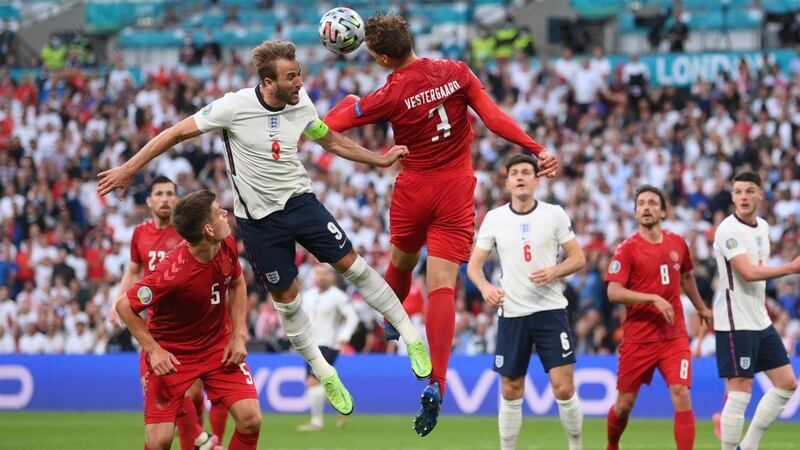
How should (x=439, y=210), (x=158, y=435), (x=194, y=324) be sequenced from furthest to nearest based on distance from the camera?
1. (x=194, y=324)
2. (x=439, y=210)
3. (x=158, y=435)

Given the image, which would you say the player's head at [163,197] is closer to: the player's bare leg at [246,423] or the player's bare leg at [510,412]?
the player's bare leg at [246,423]

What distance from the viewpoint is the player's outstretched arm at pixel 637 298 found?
40.9 feet

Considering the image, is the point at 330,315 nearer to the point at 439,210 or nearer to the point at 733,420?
the point at 733,420

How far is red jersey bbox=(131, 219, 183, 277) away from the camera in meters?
12.9

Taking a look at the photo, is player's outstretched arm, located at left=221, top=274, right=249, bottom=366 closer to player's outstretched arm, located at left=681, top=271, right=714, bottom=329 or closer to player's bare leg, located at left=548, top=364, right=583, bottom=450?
player's bare leg, located at left=548, top=364, right=583, bottom=450

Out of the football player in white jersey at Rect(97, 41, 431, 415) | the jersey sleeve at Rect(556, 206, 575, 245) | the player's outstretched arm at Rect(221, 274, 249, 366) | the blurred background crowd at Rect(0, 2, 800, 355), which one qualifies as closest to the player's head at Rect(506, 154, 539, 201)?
the jersey sleeve at Rect(556, 206, 575, 245)

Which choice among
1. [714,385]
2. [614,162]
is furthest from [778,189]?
[714,385]

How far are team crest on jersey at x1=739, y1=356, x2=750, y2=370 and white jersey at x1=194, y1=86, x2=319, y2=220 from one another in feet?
16.3

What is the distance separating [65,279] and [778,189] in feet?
40.3

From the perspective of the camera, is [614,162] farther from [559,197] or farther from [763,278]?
[763,278]

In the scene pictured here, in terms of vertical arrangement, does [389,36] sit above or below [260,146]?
above

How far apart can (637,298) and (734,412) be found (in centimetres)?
→ 140

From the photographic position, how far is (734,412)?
496 inches

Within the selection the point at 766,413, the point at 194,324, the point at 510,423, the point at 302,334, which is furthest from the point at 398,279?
the point at 766,413
